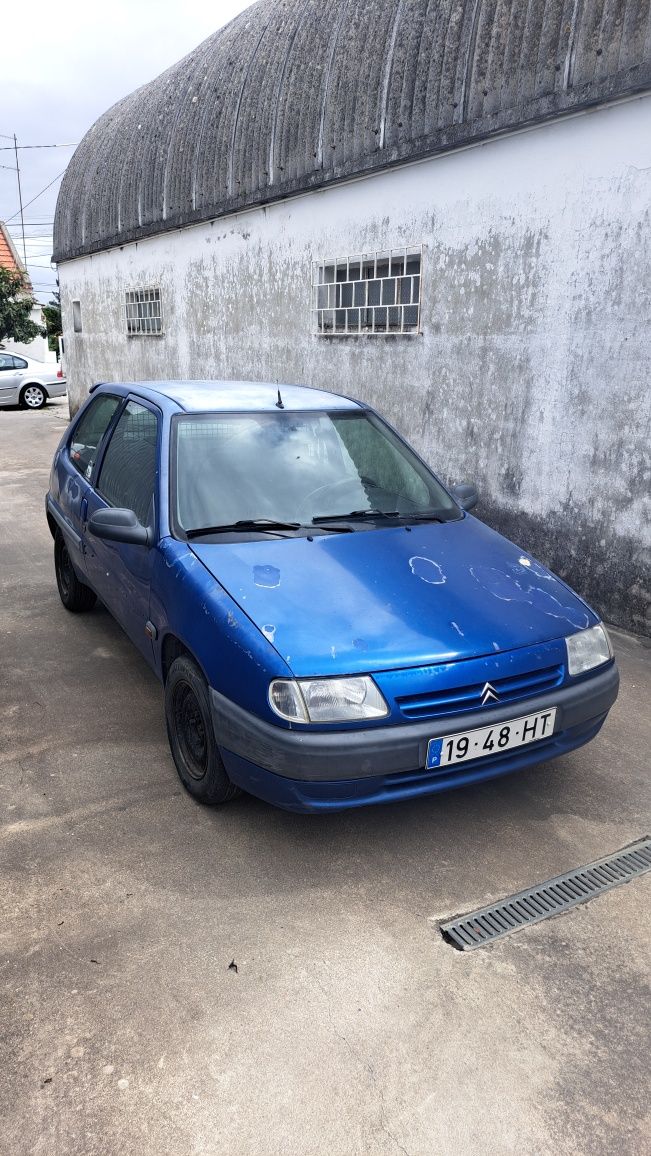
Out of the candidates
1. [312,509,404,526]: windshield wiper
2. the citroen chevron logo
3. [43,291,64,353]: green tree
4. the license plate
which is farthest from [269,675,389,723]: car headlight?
[43,291,64,353]: green tree

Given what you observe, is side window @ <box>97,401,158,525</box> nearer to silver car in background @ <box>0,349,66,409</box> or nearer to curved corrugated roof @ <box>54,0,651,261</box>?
curved corrugated roof @ <box>54,0,651,261</box>

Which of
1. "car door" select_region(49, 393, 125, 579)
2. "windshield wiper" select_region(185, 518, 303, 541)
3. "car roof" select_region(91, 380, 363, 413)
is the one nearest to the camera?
"windshield wiper" select_region(185, 518, 303, 541)

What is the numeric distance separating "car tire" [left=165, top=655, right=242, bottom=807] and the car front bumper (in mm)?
134

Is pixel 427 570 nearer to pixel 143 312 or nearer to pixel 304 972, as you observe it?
pixel 304 972

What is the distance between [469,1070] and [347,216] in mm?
7321

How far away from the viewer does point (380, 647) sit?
275 centimetres

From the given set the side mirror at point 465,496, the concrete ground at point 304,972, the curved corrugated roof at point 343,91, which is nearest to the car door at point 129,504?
the concrete ground at point 304,972

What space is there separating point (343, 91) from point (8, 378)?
12907 mm

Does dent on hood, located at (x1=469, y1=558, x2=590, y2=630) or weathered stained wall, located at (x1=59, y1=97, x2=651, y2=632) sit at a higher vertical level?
weathered stained wall, located at (x1=59, y1=97, x2=651, y2=632)

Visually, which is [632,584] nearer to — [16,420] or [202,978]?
[202,978]

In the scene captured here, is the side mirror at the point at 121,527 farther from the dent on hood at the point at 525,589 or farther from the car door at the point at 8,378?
the car door at the point at 8,378

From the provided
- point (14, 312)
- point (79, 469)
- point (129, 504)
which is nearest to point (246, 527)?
point (129, 504)

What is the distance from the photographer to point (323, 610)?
2.90 m

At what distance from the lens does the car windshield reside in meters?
3.53
